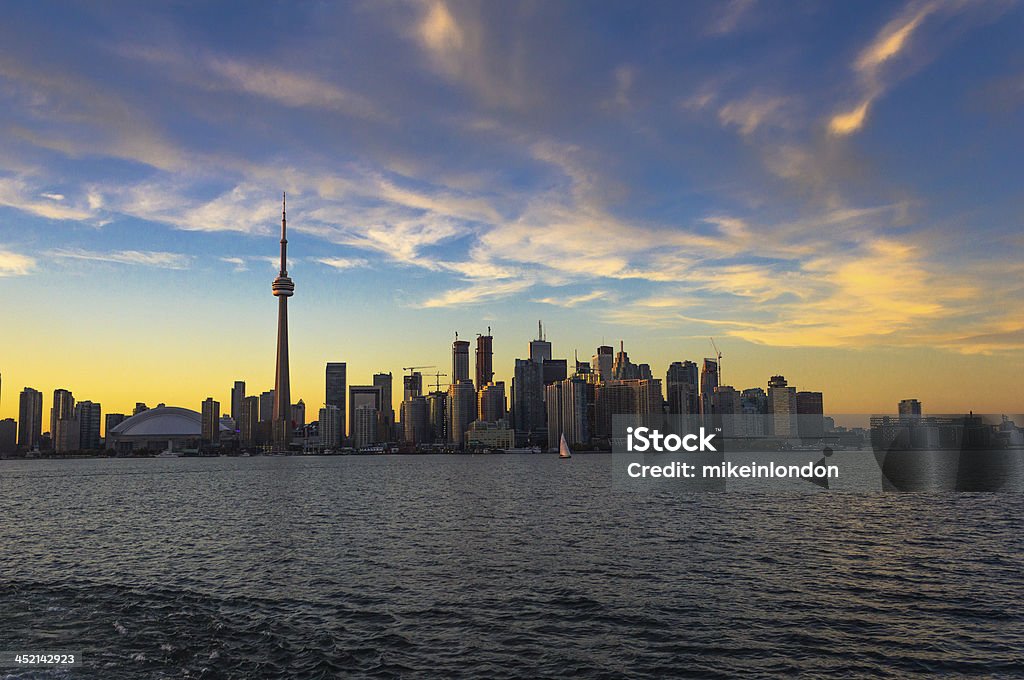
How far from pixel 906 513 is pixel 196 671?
99.8 metres

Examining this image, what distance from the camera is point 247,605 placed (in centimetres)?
5078

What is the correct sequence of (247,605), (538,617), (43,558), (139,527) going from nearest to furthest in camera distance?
1. (538,617)
2. (247,605)
3. (43,558)
4. (139,527)

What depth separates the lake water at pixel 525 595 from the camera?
38594 mm

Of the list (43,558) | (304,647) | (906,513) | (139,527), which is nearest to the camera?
(304,647)

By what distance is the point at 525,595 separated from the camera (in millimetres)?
52625

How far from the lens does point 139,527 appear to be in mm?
97750

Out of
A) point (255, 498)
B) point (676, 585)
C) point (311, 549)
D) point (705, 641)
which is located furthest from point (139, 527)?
point (705, 641)

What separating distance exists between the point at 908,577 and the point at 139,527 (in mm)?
91208

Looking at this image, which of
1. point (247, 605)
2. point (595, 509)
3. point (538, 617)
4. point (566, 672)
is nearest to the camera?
point (566, 672)

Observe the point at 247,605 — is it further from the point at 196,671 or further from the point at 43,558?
the point at 43,558

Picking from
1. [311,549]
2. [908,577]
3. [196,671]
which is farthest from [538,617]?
[311,549]

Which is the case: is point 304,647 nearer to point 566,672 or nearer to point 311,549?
point 566,672

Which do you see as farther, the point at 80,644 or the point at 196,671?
the point at 80,644

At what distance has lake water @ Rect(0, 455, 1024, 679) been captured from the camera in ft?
127
